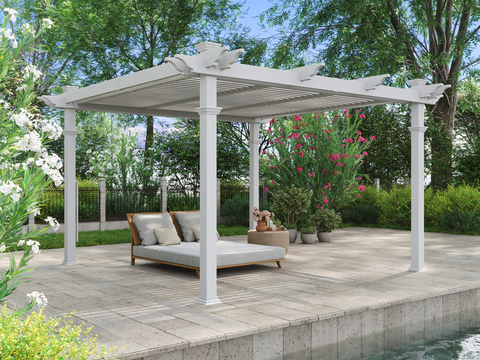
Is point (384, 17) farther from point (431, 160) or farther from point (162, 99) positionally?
point (162, 99)

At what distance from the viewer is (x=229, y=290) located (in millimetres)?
6516

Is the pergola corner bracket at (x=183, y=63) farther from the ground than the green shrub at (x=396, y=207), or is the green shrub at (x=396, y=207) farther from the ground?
the pergola corner bracket at (x=183, y=63)

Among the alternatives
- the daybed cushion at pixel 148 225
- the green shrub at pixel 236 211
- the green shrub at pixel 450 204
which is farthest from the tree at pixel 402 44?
the daybed cushion at pixel 148 225

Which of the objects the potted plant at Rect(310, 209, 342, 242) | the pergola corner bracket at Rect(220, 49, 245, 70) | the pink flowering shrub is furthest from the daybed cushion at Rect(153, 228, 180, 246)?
the pink flowering shrub

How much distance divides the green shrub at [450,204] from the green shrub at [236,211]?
5571 millimetres

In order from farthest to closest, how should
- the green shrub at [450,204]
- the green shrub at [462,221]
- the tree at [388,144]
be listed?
the tree at [388,144] < the green shrub at [450,204] < the green shrub at [462,221]

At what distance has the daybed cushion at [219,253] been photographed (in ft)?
24.4

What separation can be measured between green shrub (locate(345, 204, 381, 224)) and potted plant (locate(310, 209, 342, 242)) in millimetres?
4327

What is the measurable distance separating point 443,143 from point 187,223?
1163 centimetres

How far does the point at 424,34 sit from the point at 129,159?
11.5m

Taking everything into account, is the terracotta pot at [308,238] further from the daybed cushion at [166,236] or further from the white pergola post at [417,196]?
the daybed cushion at [166,236]

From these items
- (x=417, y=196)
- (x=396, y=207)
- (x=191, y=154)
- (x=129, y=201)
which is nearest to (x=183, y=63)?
(x=417, y=196)

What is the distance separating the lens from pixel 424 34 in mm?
18094

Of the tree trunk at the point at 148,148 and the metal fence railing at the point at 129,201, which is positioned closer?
the metal fence railing at the point at 129,201
